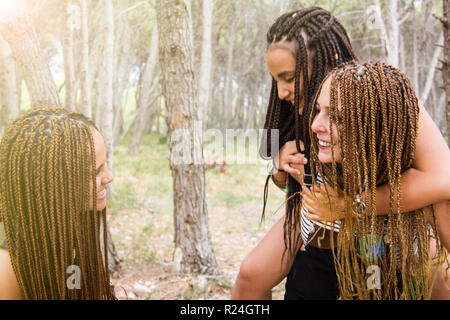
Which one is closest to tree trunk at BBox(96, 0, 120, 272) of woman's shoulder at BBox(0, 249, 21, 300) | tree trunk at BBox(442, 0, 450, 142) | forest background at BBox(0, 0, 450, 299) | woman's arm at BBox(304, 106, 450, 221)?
forest background at BBox(0, 0, 450, 299)

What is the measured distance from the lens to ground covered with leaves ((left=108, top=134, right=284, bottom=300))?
3.55 meters

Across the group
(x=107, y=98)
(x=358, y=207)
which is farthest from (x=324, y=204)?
(x=107, y=98)

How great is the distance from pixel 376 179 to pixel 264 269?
2.38 ft

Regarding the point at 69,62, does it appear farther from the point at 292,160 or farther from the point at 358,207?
the point at 358,207

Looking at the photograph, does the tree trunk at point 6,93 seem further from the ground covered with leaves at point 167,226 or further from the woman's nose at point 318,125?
the woman's nose at point 318,125

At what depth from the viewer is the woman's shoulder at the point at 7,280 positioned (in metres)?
1.26

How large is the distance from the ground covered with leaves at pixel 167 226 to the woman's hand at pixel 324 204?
1.31 ft

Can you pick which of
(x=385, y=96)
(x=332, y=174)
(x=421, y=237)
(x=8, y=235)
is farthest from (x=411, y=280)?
(x=8, y=235)

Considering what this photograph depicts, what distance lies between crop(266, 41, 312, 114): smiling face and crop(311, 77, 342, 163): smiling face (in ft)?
0.88

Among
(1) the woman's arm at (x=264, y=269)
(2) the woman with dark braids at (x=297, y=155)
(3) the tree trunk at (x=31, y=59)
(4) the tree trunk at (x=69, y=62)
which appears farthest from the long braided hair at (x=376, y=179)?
(4) the tree trunk at (x=69, y=62)

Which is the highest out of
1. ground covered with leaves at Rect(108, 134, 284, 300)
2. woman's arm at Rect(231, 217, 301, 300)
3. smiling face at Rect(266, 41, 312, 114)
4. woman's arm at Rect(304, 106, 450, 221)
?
smiling face at Rect(266, 41, 312, 114)

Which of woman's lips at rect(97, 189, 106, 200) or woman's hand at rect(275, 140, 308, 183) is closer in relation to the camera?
woman's lips at rect(97, 189, 106, 200)

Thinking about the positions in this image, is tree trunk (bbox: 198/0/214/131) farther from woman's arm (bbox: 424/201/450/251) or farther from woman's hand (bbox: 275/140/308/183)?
woman's arm (bbox: 424/201/450/251)

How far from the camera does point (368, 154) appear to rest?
4.51 ft
